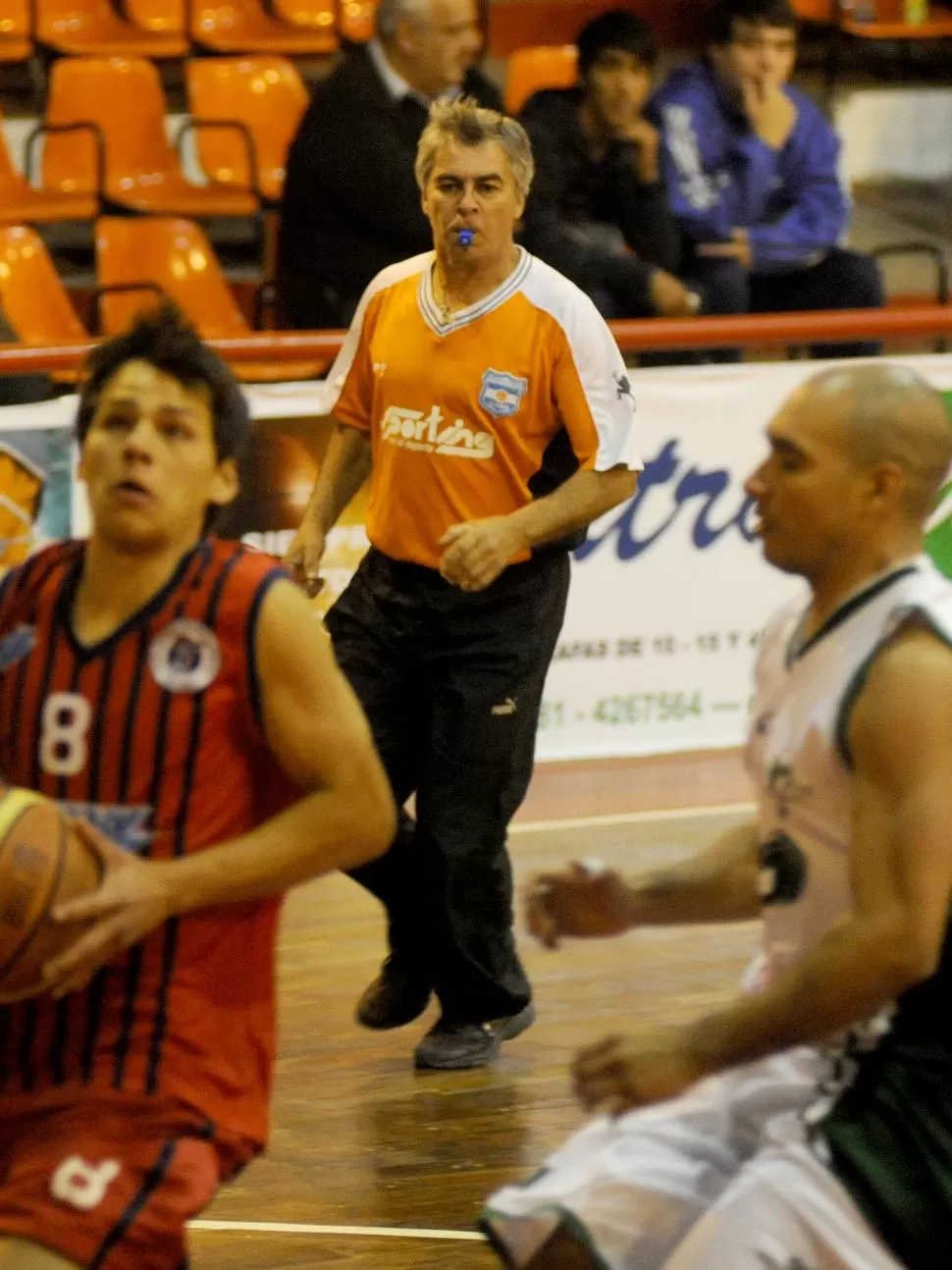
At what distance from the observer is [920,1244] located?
7.84ft

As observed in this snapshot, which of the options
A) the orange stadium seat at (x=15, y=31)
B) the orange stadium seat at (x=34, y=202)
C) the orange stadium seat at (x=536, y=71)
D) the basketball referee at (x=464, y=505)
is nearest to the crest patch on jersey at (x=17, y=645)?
the basketball referee at (x=464, y=505)

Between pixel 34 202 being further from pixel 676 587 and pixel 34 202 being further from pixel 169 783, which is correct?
pixel 169 783

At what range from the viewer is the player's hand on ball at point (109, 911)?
2.53 meters

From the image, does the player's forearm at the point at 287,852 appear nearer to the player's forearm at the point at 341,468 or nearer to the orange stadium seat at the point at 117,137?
the player's forearm at the point at 341,468

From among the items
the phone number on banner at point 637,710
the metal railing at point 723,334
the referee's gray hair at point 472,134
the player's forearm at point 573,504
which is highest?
the referee's gray hair at point 472,134

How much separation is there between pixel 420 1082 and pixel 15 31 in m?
5.97

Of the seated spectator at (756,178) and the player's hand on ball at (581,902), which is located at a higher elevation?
the player's hand on ball at (581,902)

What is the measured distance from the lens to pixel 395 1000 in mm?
4973

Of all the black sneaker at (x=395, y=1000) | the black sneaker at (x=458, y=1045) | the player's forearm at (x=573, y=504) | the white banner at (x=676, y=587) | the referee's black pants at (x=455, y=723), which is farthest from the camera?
the white banner at (x=676, y=587)

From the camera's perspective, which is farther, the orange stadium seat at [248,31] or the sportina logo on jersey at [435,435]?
the orange stadium seat at [248,31]

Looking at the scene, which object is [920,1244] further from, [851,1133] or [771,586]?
[771,586]

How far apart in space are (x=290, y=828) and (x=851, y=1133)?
0.75m

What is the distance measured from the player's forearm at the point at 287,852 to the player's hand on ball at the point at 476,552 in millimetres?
1549

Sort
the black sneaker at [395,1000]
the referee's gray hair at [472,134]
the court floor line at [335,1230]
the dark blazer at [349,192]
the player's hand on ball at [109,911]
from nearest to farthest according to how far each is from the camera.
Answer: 1. the player's hand on ball at [109,911]
2. the court floor line at [335,1230]
3. the referee's gray hair at [472,134]
4. the black sneaker at [395,1000]
5. the dark blazer at [349,192]
